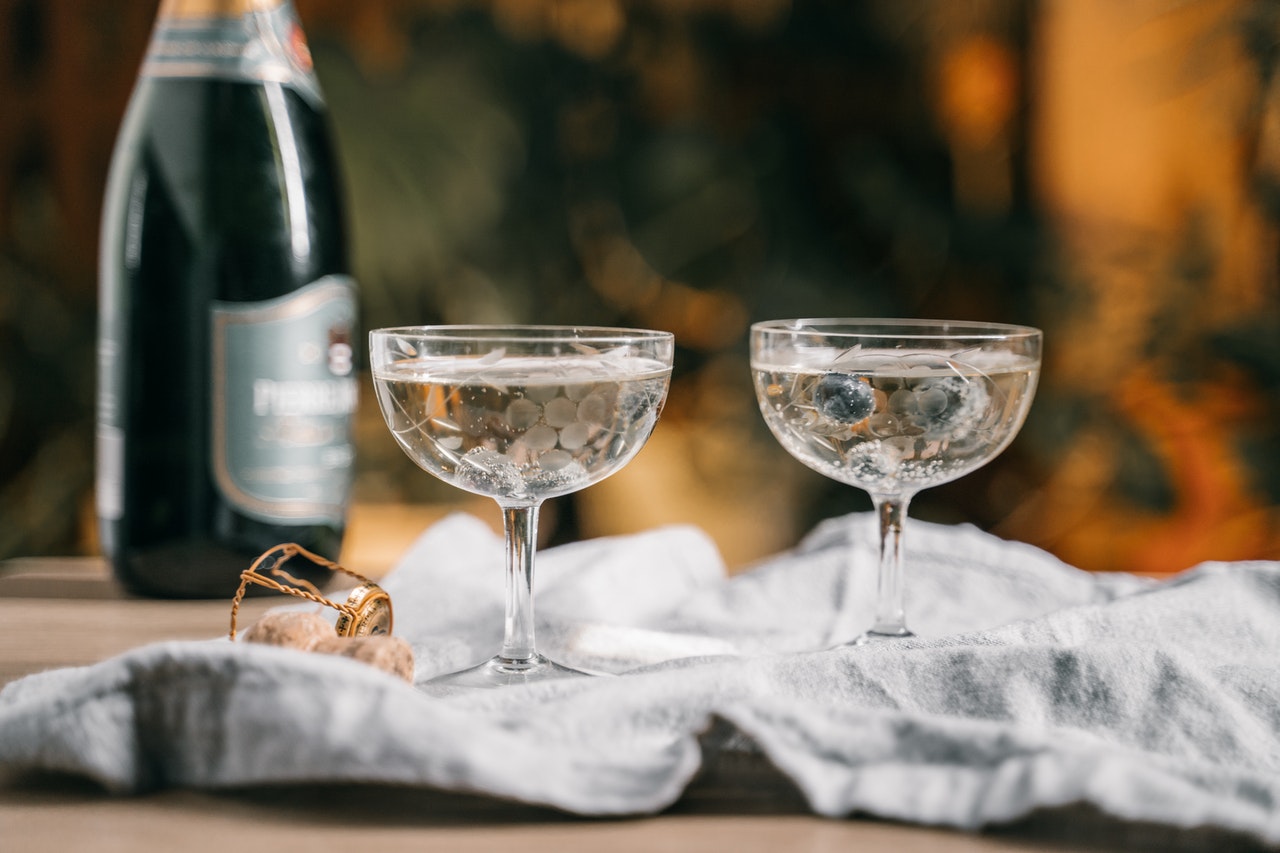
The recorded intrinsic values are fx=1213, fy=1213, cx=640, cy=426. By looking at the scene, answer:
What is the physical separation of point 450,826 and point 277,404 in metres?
0.45

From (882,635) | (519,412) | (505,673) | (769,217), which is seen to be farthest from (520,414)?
(769,217)

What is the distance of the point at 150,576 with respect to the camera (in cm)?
79

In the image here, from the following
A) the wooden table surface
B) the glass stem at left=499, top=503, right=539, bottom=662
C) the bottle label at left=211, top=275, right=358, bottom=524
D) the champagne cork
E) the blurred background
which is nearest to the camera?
the wooden table surface

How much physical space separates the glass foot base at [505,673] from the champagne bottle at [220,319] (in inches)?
10.2

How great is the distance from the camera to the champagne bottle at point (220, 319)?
Result: 76 centimetres

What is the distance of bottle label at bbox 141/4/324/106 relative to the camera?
2.69ft

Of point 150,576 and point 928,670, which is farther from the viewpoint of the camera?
point 150,576

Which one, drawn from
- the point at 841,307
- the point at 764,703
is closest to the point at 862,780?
the point at 764,703

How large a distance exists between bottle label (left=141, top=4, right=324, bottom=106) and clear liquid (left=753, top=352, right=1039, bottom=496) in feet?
1.45

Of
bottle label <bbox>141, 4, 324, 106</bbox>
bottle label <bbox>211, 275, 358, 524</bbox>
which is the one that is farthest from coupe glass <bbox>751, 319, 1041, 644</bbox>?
bottle label <bbox>141, 4, 324, 106</bbox>

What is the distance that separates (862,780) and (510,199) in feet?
4.47

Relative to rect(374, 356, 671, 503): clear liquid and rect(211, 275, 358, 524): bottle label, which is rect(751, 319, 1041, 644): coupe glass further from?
rect(211, 275, 358, 524): bottle label

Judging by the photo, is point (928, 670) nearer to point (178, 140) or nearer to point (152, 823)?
point (152, 823)

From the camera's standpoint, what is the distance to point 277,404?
76cm
